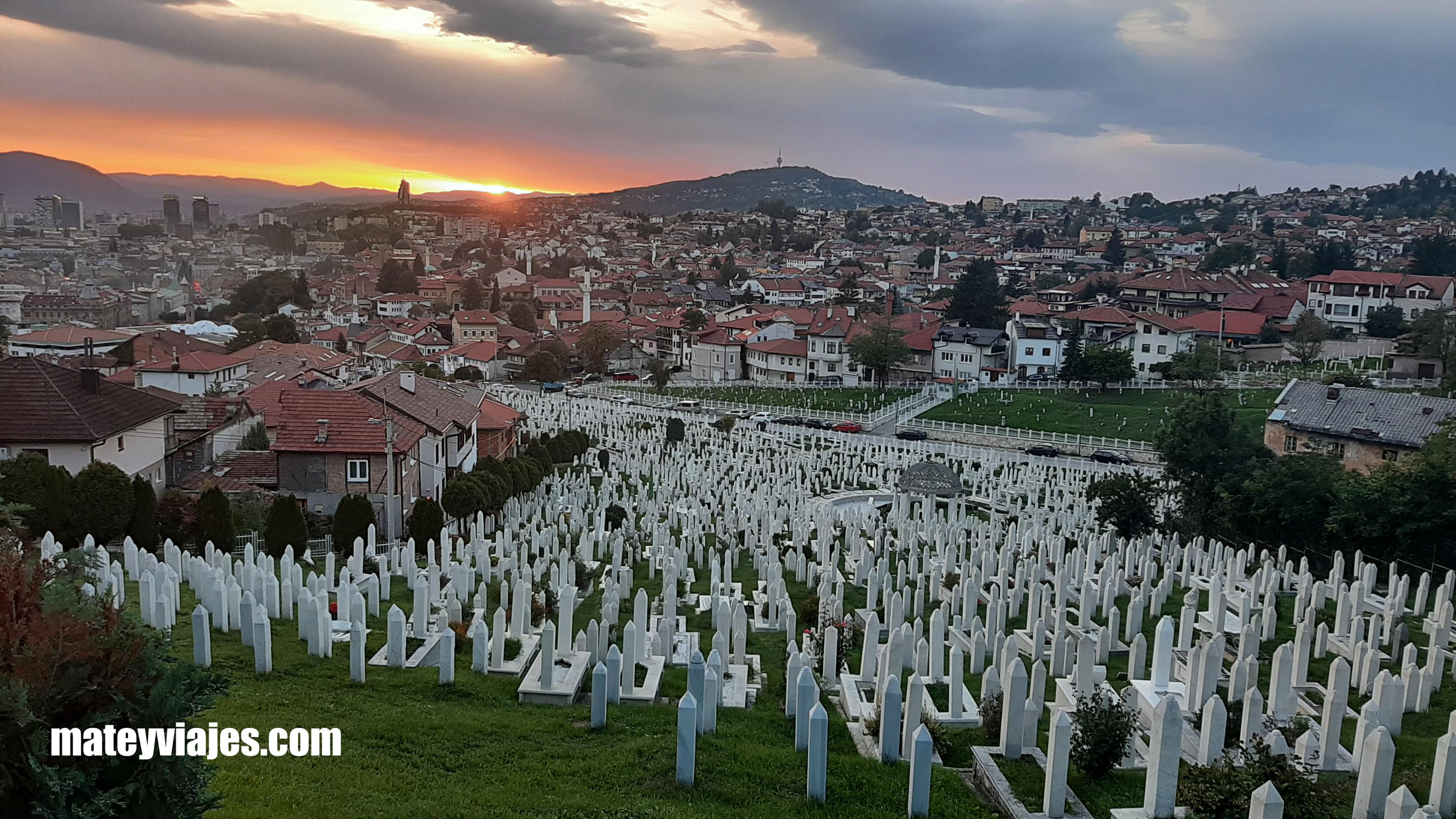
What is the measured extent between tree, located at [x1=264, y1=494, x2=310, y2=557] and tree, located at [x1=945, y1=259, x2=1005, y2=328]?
196ft

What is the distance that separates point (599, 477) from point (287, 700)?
2242 centimetres

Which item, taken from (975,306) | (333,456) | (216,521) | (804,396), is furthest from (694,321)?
(216,521)

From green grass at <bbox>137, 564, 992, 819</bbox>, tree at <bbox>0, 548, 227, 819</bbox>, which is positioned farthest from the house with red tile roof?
tree at <bbox>0, 548, 227, 819</bbox>

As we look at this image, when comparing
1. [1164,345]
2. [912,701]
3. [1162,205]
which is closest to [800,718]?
[912,701]

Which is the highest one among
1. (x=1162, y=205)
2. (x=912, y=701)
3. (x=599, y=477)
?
(x=1162, y=205)

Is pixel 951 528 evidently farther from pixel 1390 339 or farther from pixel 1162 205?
pixel 1162 205

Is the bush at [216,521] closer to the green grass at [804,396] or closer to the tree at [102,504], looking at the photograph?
the tree at [102,504]

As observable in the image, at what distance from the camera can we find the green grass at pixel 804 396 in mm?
53562

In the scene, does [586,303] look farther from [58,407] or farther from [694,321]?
[58,407]

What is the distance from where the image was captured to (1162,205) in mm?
192750

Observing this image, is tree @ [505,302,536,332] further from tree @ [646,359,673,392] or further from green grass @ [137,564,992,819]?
green grass @ [137,564,992,819]

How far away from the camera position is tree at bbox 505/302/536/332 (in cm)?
8869

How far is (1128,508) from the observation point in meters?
22.0

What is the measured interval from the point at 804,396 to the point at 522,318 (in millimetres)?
40421
